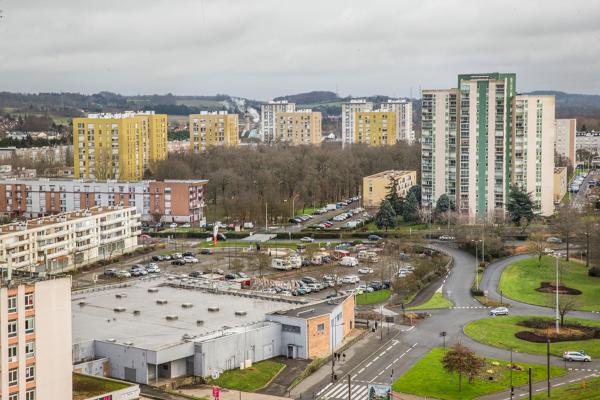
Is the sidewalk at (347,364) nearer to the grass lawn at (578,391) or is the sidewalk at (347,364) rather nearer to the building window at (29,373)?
the grass lawn at (578,391)

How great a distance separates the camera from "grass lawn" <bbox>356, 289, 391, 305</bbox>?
20850mm

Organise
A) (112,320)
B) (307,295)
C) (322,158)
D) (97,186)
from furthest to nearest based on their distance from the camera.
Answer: (322,158), (97,186), (307,295), (112,320)

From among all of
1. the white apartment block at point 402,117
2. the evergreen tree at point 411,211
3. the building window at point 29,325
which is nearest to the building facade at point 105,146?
the evergreen tree at point 411,211

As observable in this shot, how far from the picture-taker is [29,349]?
11.4m

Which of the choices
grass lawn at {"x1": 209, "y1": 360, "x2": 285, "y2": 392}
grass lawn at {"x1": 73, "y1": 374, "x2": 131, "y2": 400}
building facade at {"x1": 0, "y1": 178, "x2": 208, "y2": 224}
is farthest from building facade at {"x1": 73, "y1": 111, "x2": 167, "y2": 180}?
grass lawn at {"x1": 73, "y1": 374, "x2": 131, "y2": 400}

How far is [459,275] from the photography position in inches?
924

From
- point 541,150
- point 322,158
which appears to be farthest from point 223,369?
point 322,158

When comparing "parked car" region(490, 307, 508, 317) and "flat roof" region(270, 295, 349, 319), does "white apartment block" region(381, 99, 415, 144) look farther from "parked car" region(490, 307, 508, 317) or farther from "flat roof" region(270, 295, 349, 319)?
"flat roof" region(270, 295, 349, 319)

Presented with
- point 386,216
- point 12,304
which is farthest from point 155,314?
point 386,216

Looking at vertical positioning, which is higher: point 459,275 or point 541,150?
point 541,150

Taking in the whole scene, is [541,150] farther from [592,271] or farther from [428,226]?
→ [592,271]

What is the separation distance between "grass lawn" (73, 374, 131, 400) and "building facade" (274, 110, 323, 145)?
5040cm

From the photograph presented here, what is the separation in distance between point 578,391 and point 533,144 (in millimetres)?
19491

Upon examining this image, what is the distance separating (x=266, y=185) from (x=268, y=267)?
44.0 feet
